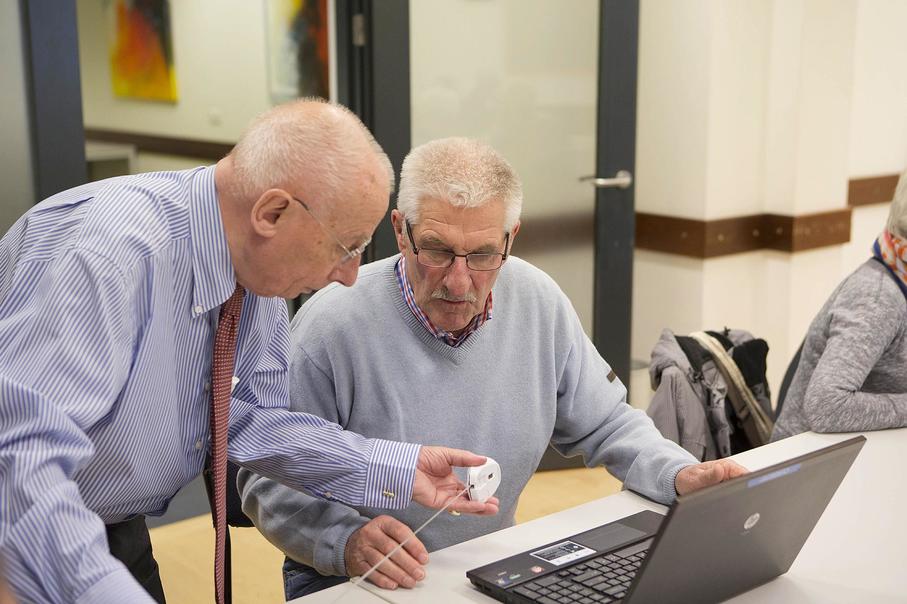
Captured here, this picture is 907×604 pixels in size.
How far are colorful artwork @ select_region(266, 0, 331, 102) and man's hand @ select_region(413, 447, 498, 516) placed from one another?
10.6ft

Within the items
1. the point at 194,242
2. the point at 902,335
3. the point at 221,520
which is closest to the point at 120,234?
the point at 194,242

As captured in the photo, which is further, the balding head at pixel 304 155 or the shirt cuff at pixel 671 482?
the shirt cuff at pixel 671 482

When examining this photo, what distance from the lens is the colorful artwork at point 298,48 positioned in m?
4.77

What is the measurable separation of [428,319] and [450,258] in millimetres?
146

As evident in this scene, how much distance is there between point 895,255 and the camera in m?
2.46

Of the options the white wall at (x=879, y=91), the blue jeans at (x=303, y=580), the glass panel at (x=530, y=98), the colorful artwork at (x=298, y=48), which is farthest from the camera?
the white wall at (x=879, y=91)

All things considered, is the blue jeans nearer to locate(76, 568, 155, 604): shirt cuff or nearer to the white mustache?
Answer: the white mustache

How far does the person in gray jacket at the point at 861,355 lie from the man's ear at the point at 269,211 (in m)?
1.39

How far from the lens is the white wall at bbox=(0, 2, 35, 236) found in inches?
111

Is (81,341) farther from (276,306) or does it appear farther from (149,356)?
(276,306)

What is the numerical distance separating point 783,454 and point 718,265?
2.36m

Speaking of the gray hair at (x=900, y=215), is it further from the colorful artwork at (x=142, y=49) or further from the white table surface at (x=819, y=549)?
the colorful artwork at (x=142, y=49)

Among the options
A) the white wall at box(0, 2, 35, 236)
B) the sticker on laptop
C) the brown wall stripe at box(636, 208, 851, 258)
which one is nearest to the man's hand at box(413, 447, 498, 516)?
the sticker on laptop

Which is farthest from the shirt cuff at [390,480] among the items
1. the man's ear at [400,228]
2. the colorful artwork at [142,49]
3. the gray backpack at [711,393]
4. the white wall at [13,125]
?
the colorful artwork at [142,49]
